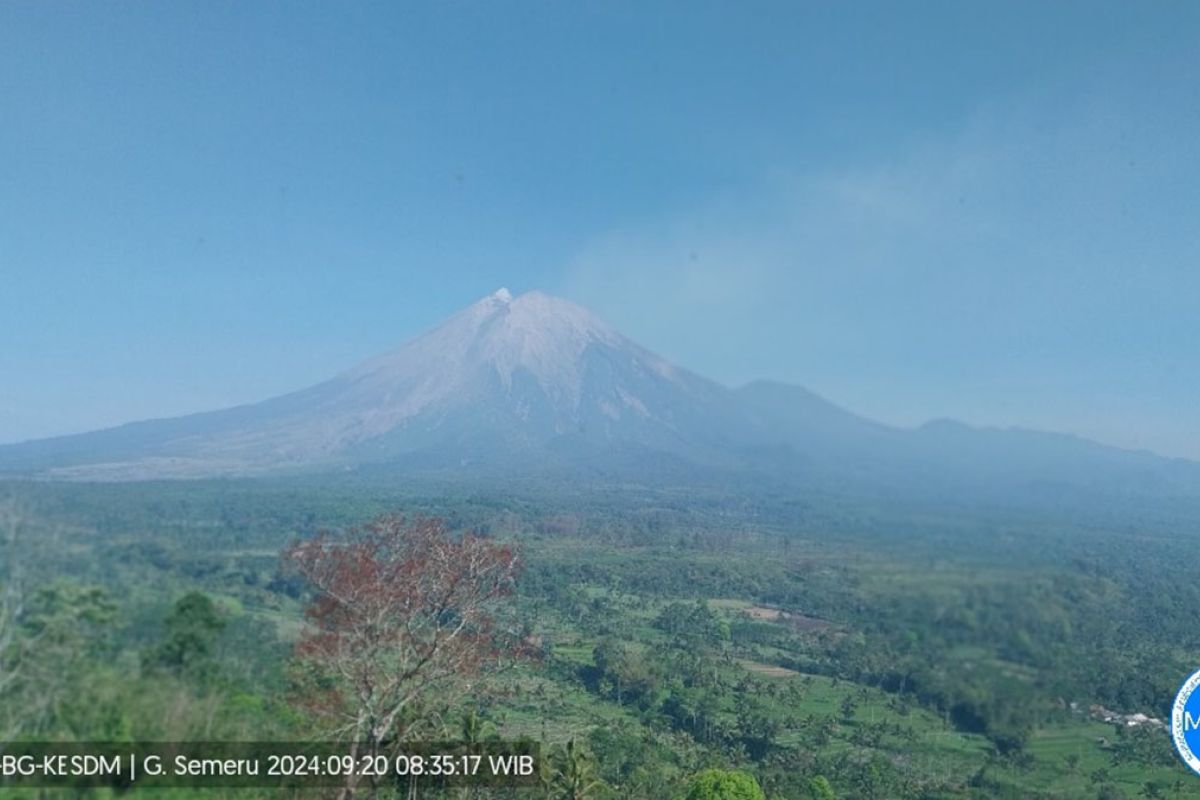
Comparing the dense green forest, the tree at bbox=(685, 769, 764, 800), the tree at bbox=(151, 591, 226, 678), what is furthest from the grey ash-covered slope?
the tree at bbox=(685, 769, 764, 800)

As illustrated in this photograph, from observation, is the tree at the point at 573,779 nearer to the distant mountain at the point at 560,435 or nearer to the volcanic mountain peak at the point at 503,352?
the distant mountain at the point at 560,435

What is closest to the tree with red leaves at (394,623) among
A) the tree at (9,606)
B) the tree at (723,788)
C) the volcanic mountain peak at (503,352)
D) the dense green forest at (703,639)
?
the dense green forest at (703,639)

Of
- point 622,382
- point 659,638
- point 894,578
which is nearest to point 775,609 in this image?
point 659,638

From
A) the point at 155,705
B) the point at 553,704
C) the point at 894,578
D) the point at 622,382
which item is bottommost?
the point at 553,704

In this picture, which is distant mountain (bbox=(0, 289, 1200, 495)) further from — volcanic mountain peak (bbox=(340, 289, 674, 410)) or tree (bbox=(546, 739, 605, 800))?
tree (bbox=(546, 739, 605, 800))

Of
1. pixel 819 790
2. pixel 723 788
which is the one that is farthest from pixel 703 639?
pixel 723 788

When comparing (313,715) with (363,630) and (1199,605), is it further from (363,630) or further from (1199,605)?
(1199,605)

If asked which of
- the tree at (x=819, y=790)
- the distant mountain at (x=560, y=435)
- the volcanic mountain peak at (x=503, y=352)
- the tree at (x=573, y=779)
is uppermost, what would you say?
the volcanic mountain peak at (x=503, y=352)
